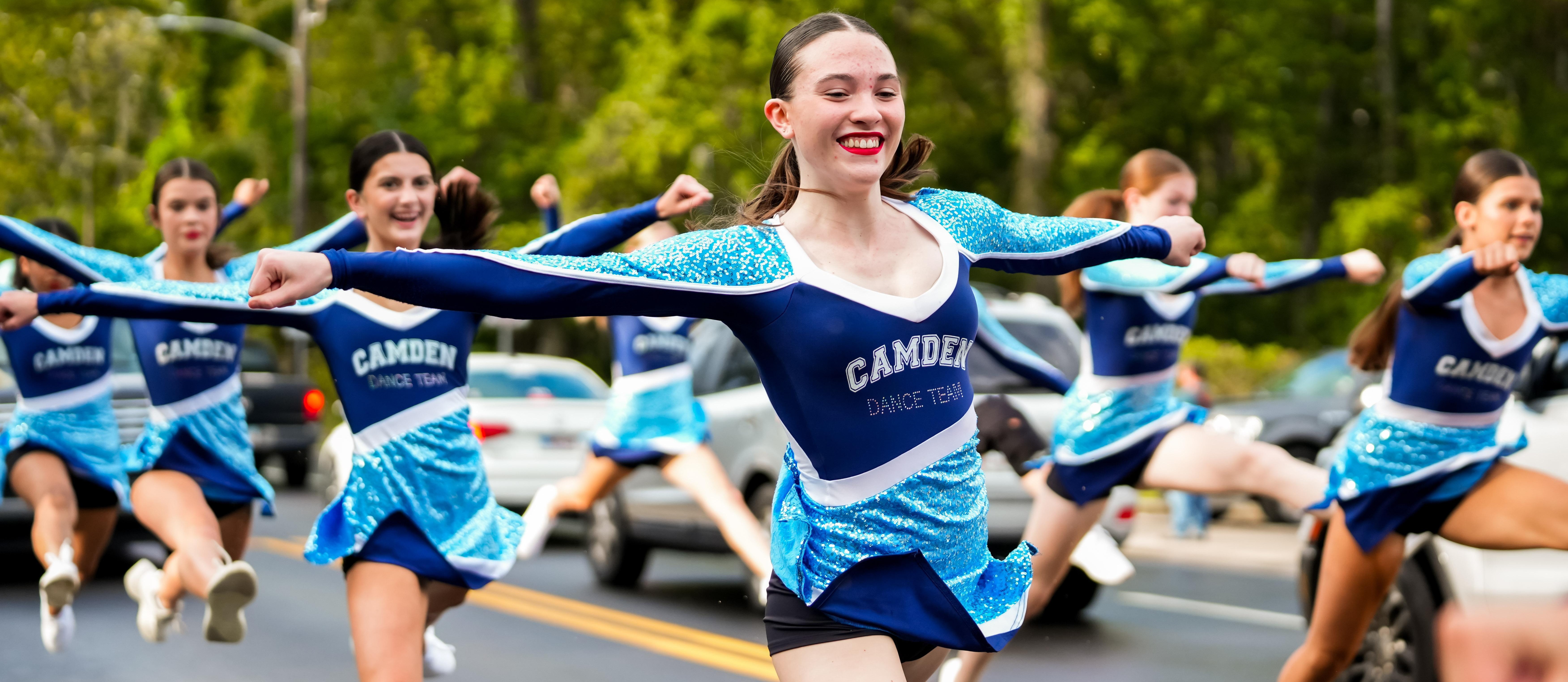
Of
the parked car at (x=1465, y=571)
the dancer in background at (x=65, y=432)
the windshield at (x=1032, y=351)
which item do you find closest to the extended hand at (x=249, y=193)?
the dancer in background at (x=65, y=432)

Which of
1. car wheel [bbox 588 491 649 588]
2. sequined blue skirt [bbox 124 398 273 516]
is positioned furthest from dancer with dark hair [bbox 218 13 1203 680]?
car wheel [bbox 588 491 649 588]

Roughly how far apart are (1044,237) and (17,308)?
2.53m

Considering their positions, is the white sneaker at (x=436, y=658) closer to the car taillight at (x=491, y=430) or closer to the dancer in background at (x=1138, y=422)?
the dancer in background at (x=1138, y=422)

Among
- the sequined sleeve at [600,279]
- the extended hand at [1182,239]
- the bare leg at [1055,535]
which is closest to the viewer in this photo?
the sequined sleeve at [600,279]

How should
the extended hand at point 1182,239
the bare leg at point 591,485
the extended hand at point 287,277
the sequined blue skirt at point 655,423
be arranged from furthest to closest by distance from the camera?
the bare leg at point 591,485 < the sequined blue skirt at point 655,423 < the extended hand at point 1182,239 < the extended hand at point 287,277

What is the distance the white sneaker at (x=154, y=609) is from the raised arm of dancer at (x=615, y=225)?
2791 millimetres

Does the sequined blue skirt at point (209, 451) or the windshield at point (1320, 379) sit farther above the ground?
the sequined blue skirt at point (209, 451)

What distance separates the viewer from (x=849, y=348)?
3.09 m

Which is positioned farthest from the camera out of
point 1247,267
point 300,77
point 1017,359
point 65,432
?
point 300,77

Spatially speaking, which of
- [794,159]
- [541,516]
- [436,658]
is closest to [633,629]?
[541,516]

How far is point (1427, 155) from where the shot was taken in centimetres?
2491

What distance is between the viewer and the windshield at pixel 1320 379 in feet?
52.4

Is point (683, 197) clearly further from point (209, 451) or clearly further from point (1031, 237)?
point (209, 451)

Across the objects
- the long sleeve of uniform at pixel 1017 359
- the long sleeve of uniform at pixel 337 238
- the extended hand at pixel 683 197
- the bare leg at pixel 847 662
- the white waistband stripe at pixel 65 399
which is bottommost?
the white waistband stripe at pixel 65 399
